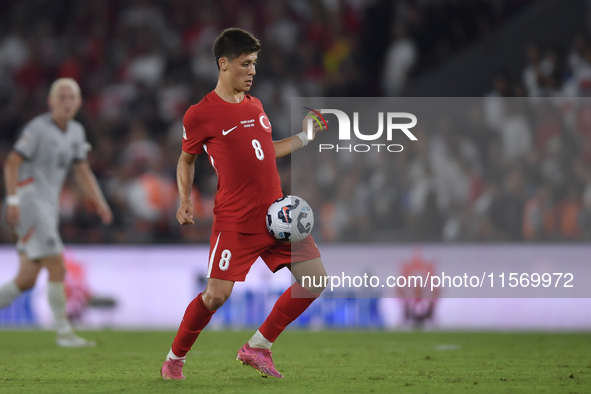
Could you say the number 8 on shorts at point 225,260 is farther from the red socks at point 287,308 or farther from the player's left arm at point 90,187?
the player's left arm at point 90,187

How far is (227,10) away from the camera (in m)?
16.4

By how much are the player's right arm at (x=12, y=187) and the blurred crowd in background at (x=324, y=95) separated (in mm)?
3198

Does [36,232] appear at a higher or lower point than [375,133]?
lower

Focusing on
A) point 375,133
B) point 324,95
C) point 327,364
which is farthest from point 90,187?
point 324,95

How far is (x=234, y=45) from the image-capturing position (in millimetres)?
5008

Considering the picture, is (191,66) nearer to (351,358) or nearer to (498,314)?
(498,314)

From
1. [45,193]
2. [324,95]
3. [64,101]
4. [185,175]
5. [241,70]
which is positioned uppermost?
[324,95]

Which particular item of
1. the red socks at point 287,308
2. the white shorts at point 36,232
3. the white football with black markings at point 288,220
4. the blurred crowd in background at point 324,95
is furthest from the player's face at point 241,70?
the blurred crowd in background at point 324,95

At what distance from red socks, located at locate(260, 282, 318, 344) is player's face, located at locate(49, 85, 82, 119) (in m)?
3.60

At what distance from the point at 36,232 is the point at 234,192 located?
334 centimetres

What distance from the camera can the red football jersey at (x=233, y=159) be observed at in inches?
198

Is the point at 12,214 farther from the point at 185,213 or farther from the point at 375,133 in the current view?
the point at 375,133

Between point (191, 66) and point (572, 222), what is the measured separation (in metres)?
8.20

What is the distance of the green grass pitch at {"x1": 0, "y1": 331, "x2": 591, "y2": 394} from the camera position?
188 inches
